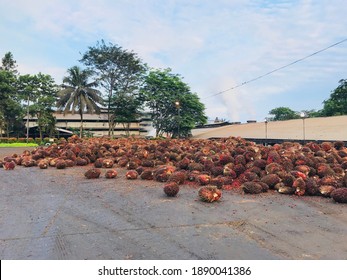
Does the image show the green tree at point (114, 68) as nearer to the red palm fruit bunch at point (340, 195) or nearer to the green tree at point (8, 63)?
the green tree at point (8, 63)

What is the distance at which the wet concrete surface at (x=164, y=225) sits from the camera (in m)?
3.32

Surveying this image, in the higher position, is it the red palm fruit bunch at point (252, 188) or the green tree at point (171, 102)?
the green tree at point (171, 102)

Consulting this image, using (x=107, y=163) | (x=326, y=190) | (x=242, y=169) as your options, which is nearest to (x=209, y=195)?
(x=242, y=169)

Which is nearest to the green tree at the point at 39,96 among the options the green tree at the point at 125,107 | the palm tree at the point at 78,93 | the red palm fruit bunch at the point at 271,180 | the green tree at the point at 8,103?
the green tree at the point at 8,103

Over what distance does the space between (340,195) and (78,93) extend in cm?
3533

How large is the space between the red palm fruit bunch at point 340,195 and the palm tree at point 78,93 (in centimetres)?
3479

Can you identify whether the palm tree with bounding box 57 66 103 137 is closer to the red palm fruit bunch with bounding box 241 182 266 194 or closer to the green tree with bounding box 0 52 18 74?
the green tree with bounding box 0 52 18 74

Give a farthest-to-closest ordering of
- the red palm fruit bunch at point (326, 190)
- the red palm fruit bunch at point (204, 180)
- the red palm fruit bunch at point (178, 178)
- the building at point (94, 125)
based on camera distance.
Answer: the building at point (94, 125), the red palm fruit bunch at point (178, 178), the red palm fruit bunch at point (204, 180), the red palm fruit bunch at point (326, 190)

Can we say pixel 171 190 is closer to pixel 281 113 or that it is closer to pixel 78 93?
pixel 78 93

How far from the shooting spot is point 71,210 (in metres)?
4.94

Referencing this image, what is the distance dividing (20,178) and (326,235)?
25.0ft

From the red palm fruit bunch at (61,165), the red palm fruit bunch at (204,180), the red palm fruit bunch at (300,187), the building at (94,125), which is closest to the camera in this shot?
the red palm fruit bunch at (300,187)

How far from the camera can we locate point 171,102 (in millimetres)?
35781
